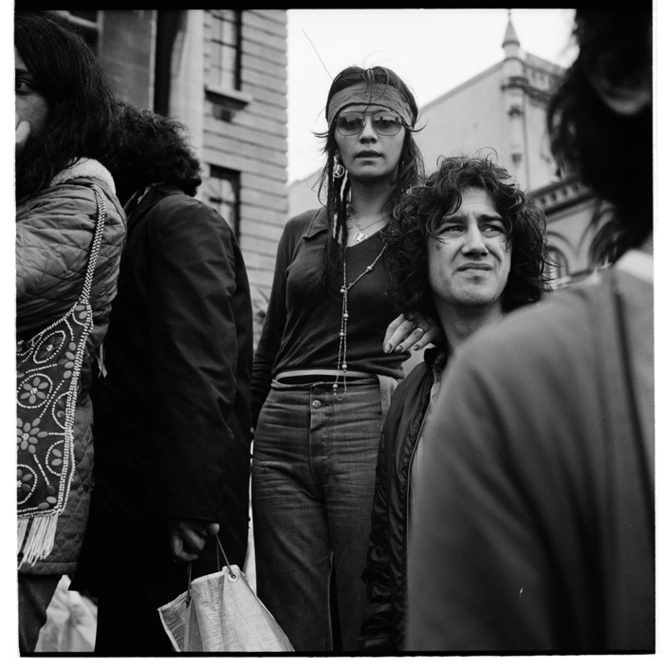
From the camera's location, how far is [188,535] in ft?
8.09

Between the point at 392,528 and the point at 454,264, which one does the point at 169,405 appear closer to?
the point at 392,528

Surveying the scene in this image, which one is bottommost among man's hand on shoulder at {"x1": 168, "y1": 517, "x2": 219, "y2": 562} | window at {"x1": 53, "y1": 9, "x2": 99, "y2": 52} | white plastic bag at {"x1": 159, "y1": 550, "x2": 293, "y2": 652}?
white plastic bag at {"x1": 159, "y1": 550, "x2": 293, "y2": 652}

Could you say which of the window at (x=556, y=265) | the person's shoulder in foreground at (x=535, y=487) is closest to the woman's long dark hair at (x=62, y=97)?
the window at (x=556, y=265)

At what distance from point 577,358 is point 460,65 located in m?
2.20

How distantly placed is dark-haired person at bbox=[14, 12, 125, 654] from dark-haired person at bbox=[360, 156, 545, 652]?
0.85m

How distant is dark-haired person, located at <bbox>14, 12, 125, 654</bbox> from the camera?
7.79ft

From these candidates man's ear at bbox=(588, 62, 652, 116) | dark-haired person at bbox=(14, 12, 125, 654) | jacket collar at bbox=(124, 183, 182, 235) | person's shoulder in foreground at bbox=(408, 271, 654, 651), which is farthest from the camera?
jacket collar at bbox=(124, 183, 182, 235)

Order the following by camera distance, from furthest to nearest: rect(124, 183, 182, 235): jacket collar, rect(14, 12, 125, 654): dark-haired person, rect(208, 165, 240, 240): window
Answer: rect(208, 165, 240, 240): window → rect(124, 183, 182, 235): jacket collar → rect(14, 12, 125, 654): dark-haired person

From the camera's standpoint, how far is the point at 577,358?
895 mm

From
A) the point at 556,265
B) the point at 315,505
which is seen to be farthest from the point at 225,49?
the point at 315,505

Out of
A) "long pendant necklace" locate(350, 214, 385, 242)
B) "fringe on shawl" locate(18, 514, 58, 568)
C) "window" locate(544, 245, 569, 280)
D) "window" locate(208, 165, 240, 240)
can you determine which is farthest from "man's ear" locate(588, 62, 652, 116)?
"window" locate(208, 165, 240, 240)

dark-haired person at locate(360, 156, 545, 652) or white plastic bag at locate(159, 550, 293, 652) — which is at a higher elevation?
dark-haired person at locate(360, 156, 545, 652)

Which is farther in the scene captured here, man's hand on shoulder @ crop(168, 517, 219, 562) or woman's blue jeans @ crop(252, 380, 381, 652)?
woman's blue jeans @ crop(252, 380, 381, 652)

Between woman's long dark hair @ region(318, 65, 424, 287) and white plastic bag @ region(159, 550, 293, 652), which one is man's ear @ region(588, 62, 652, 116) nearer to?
woman's long dark hair @ region(318, 65, 424, 287)
